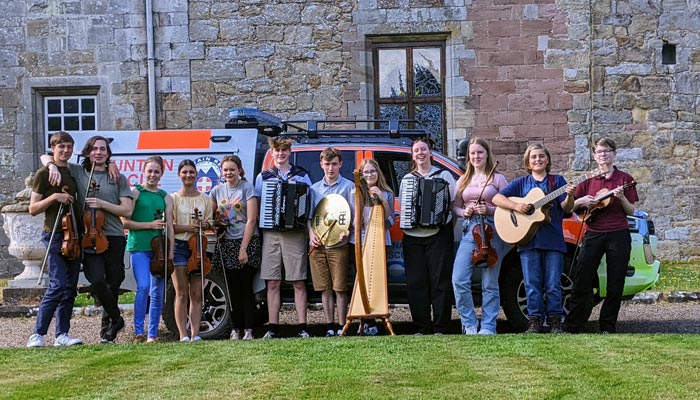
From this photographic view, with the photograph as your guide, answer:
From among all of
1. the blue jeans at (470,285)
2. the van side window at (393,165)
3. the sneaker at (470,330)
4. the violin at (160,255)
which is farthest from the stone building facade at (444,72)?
the violin at (160,255)

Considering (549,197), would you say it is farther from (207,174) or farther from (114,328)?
(114,328)

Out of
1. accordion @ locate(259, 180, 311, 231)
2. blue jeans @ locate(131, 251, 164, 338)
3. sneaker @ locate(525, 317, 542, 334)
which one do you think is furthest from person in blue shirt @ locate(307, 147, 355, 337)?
sneaker @ locate(525, 317, 542, 334)

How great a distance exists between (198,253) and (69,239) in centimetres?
115

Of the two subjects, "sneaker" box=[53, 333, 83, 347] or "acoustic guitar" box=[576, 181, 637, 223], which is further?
"acoustic guitar" box=[576, 181, 637, 223]

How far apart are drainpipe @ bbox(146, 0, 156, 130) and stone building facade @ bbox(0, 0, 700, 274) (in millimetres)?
90

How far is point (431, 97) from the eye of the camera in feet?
56.3

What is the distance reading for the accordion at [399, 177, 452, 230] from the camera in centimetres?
938

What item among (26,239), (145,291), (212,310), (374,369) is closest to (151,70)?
(26,239)

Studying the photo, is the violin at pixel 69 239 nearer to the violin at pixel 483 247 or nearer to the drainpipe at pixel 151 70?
the violin at pixel 483 247

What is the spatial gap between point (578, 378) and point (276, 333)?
365 centimetres

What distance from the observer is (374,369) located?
707cm

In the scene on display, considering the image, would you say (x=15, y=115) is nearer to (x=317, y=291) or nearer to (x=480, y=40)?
(x=480, y=40)

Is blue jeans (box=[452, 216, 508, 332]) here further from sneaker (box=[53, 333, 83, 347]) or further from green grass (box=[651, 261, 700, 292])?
green grass (box=[651, 261, 700, 292])

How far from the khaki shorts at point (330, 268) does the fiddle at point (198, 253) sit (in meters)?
0.90
